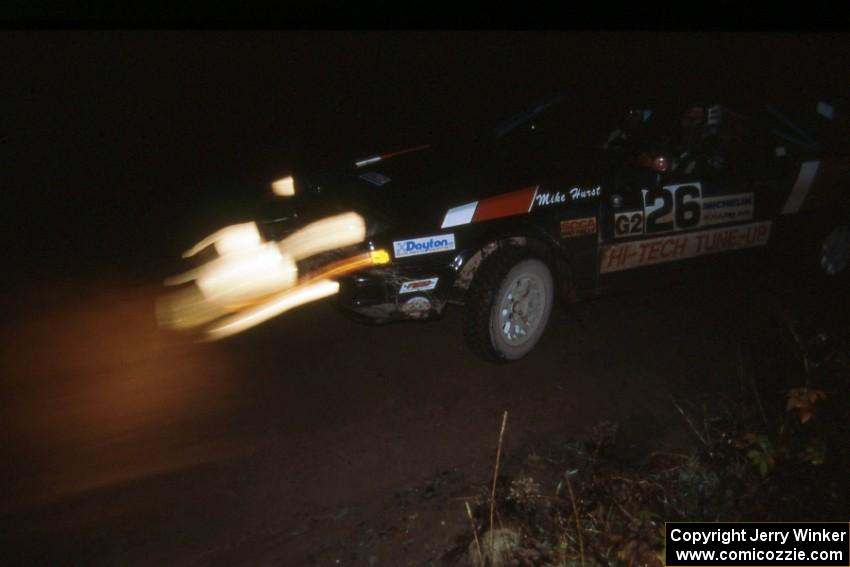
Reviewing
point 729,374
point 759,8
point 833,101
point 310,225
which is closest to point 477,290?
point 310,225

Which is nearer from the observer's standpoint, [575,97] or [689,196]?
[689,196]

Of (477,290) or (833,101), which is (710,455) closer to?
(477,290)

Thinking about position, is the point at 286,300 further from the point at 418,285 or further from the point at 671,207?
the point at 671,207

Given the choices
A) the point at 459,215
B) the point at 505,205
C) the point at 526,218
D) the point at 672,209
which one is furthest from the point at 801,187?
the point at 459,215

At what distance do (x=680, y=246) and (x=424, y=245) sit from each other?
6.25 feet

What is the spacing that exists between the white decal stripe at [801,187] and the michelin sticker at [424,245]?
2.74 metres

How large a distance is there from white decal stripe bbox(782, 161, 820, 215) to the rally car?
0.01 meters

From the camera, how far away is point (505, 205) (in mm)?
3555

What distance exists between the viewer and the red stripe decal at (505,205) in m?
3.50

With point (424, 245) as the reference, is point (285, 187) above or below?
above

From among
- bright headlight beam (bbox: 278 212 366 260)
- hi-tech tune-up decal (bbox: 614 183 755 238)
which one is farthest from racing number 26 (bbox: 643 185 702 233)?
bright headlight beam (bbox: 278 212 366 260)

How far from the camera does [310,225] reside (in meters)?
3.66

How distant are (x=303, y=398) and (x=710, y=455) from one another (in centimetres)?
217

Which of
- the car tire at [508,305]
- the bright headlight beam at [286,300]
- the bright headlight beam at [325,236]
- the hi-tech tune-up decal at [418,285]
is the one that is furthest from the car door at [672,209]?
the bright headlight beam at [286,300]
